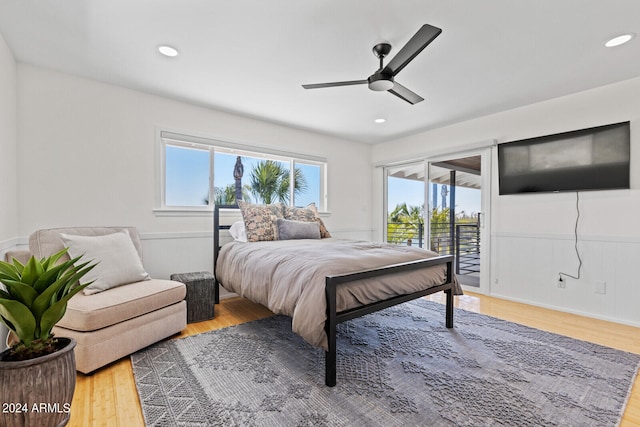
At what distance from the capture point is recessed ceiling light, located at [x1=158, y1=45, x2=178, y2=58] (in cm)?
229

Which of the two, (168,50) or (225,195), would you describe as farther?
(225,195)

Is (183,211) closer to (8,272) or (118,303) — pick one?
(118,303)

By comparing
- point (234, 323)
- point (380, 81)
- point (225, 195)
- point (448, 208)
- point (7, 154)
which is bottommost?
point (234, 323)

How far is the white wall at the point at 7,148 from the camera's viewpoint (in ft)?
7.18

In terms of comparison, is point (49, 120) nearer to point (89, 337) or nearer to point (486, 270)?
point (89, 337)

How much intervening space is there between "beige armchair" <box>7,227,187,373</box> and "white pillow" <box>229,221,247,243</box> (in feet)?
3.34

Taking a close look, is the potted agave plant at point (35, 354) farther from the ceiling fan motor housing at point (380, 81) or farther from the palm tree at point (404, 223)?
the palm tree at point (404, 223)

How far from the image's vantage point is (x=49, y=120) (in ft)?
8.78

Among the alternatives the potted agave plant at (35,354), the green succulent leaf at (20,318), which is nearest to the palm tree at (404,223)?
the potted agave plant at (35,354)

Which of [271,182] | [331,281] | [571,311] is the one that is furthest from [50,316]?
[571,311]

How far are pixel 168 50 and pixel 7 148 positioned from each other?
148 centimetres

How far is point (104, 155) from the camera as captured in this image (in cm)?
294

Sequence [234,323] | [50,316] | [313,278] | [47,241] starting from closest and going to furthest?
1. [50,316]
2. [313,278]
3. [47,241]
4. [234,323]

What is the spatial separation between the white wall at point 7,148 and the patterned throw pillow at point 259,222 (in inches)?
76.1
